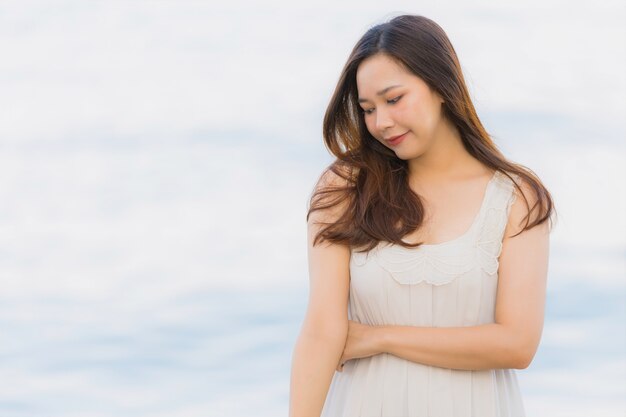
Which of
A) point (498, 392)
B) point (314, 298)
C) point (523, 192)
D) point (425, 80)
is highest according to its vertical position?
point (425, 80)

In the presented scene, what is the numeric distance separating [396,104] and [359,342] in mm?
773

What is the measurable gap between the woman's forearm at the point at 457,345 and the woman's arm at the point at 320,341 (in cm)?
15

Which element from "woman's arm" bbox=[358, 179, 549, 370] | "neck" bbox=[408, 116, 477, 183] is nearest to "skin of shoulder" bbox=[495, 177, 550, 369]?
"woman's arm" bbox=[358, 179, 549, 370]

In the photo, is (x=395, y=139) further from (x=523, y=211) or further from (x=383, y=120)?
(x=523, y=211)

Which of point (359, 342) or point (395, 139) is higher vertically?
point (395, 139)

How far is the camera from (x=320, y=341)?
3.79 m

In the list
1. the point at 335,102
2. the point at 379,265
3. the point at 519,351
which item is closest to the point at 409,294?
the point at 379,265

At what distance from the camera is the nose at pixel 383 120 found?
3684 millimetres

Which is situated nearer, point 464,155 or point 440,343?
point 440,343

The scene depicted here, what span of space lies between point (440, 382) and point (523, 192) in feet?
2.27

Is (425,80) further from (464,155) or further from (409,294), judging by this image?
(409,294)

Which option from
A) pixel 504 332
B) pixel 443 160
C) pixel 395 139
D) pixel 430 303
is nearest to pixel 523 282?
pixel 504 332

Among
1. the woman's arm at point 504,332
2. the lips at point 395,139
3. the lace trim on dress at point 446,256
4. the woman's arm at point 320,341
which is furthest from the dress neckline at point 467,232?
the lips at point 395,139

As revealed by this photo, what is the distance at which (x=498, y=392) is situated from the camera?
390 cm
